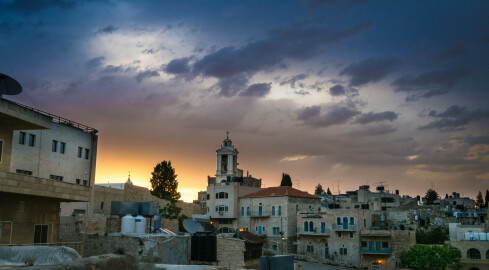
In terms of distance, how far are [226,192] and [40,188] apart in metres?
48.9

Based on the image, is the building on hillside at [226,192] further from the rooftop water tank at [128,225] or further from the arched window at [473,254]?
the rooftop water tank at [128,225]

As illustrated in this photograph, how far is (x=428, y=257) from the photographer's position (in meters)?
52.2

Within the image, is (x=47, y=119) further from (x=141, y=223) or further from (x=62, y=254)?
(x=62, y=254)

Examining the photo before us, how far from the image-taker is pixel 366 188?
85.7m

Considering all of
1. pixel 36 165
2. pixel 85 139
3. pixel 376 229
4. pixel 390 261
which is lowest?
pixel 390 261

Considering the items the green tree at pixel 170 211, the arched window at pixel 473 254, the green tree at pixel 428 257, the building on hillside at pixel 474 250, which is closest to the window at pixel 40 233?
the green tree at pixel 170 211

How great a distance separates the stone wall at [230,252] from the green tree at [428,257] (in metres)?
30.9

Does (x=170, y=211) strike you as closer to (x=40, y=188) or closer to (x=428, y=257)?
(x=428, y=257)

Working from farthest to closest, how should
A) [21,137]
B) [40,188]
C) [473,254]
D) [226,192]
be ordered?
[226,192], [473,254], [21,137], [40,188]

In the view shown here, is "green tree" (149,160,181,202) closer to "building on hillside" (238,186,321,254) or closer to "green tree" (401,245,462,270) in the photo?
"building on hillside" (238,186,321,254)

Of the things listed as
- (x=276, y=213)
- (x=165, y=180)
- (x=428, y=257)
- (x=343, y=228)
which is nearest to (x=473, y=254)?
(x=428, y=257)

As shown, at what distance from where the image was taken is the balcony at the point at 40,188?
Result: 18664 mm

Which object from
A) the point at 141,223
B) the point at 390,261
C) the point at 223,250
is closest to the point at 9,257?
the point at 141,223

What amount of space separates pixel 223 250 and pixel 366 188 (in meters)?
62.0
